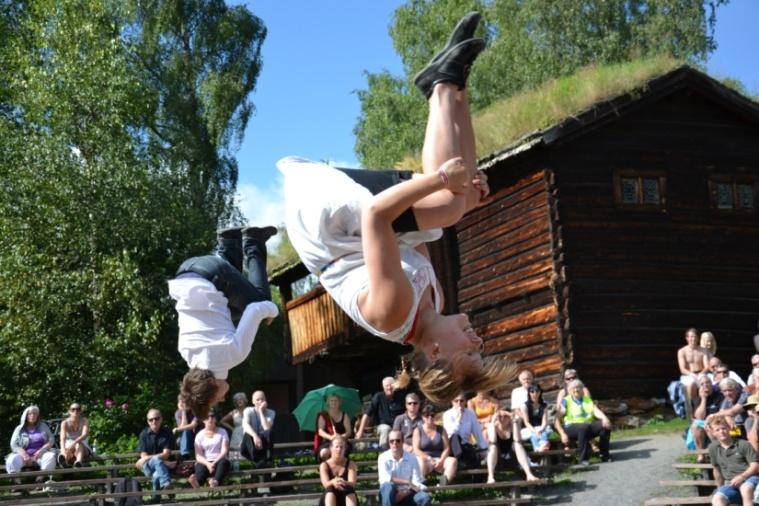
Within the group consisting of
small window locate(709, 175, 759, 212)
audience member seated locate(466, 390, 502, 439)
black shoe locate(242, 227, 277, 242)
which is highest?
small window locate(709, 175, 759, 212)

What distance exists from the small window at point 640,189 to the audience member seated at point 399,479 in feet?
25.0

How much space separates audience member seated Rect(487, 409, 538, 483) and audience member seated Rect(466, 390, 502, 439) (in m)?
0.36

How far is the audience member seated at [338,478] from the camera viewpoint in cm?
1223

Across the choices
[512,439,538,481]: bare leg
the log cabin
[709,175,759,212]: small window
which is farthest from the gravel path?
[709,175,759,212]: small window

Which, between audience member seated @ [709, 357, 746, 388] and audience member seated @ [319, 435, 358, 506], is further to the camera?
audience member seated @ [709, 357, 746, 388]

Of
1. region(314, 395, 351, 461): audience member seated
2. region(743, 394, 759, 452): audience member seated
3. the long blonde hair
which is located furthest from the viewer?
region(314, 395, 351, 461): audience member seated

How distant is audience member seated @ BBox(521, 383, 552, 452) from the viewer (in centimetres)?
1478

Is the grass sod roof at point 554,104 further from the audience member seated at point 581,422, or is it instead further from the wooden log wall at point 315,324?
the wooden log wall at point 315,324

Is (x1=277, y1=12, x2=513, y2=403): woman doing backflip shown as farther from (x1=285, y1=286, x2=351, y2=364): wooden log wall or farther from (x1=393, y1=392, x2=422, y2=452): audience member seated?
(x1=285, y1=286, x2=351, y2=364): wooden log wall

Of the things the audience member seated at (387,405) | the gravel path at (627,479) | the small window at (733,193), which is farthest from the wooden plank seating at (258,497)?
the small window at (733,193)

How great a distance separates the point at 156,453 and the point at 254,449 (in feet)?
4.29

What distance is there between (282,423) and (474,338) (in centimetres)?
2883

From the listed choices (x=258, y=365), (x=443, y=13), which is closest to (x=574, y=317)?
(x=258, y=365)

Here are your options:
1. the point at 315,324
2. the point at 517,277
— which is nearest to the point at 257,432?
the point at 517,277
